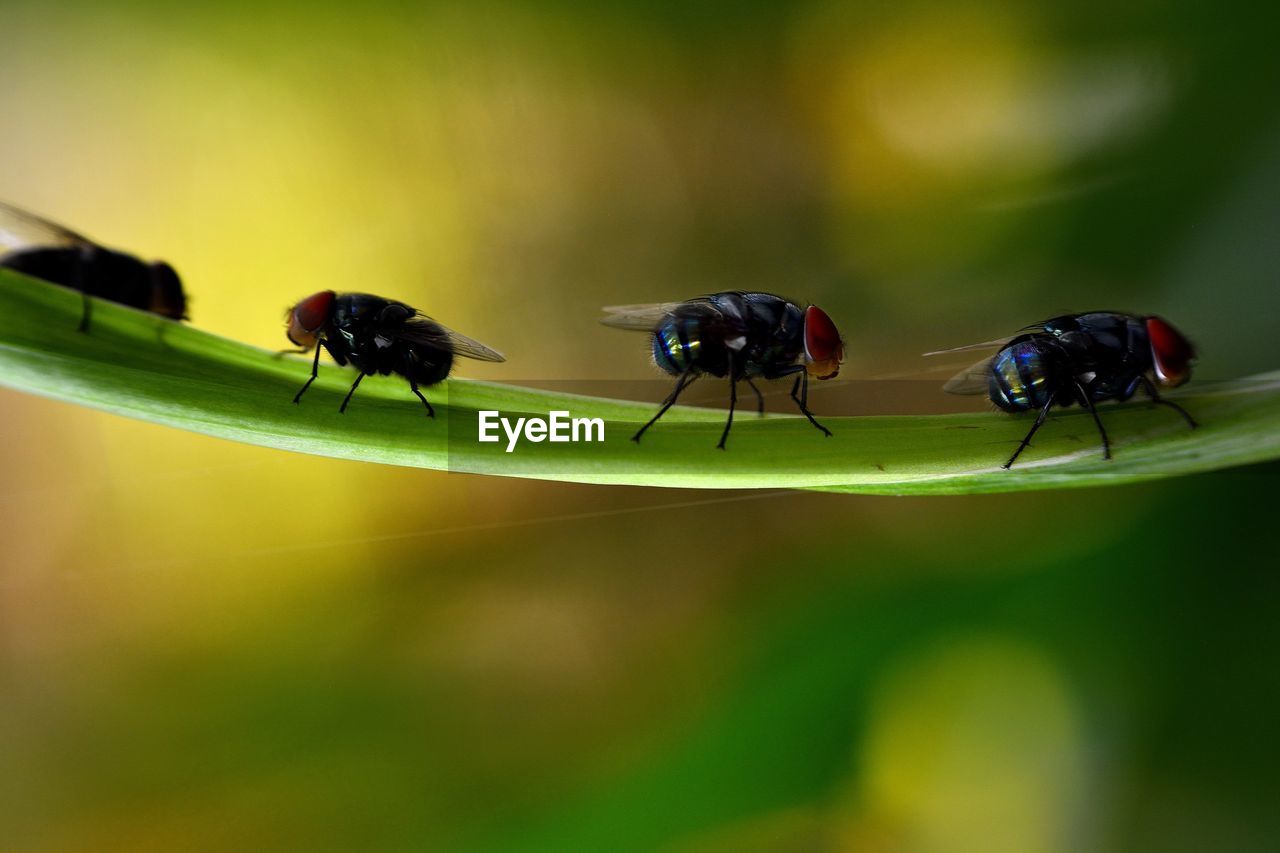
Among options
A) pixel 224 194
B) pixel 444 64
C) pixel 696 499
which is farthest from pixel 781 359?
pixel 224 194

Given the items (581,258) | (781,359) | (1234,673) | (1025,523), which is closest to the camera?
(781,359)

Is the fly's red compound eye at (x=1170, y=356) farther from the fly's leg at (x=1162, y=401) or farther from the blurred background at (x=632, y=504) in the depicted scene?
the blurred background at (x=632, y=504)

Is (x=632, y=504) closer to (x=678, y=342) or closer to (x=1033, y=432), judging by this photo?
(x=678, y=342)

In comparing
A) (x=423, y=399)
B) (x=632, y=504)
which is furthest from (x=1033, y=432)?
(x=632, y=504)

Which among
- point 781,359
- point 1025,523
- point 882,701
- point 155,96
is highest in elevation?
point 155,96

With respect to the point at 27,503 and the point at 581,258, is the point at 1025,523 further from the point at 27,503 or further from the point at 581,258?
the point at 27,503

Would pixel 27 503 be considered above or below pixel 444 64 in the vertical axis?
below

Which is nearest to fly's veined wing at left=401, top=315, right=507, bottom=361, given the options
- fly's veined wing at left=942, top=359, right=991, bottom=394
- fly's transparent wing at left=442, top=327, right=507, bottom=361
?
fly's transparent wing at left=442, top=327, right=507, bottom=361

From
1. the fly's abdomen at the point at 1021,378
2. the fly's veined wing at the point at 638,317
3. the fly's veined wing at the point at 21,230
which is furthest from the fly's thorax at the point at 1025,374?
the fly's veined wing at the point at 21,230
